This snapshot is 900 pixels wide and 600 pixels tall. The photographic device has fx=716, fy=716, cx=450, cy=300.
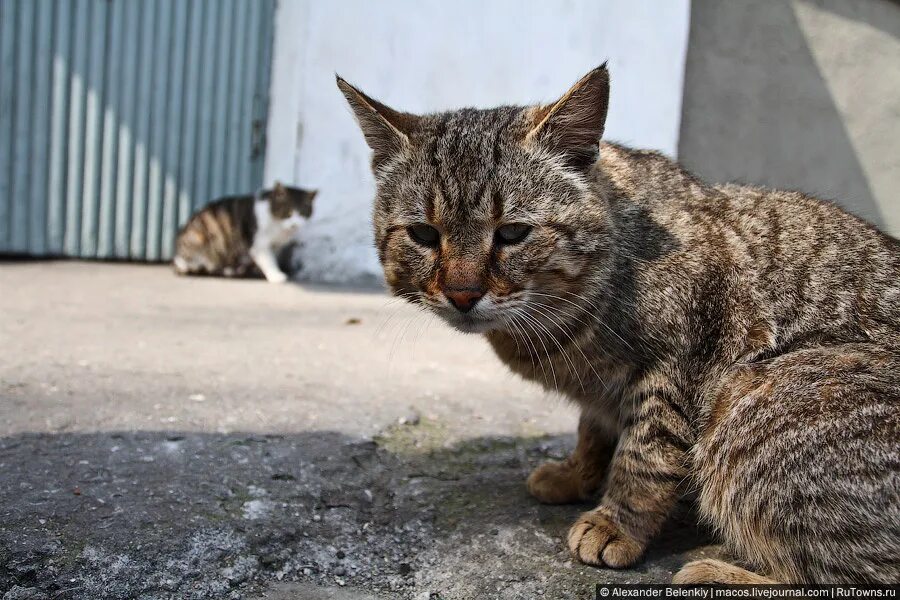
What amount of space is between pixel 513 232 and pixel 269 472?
3.41 ft

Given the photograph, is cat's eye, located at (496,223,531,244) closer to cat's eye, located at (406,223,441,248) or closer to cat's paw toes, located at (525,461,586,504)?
cat's eye, located at (406,223,441,248)

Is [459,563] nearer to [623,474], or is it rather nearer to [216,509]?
[623,474]

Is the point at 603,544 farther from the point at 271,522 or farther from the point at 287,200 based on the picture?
the point at 287,200

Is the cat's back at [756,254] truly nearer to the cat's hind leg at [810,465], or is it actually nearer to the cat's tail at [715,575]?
the cat's hind leg at [810,465]

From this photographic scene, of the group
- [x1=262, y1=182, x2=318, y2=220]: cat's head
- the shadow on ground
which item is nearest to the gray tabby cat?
the shadow on ground

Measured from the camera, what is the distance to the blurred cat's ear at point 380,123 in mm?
2182

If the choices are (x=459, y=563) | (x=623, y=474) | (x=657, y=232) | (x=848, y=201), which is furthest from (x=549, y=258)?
(x=848, y=201)

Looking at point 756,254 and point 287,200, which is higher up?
point 756,254

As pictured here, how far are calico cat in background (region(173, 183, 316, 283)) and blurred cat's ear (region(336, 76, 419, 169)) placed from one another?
13.9ft

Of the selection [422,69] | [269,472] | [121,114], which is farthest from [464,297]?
[121,114]

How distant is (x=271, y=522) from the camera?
191 centimetres

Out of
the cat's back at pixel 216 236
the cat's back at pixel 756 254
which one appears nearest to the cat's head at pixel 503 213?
the cat's back at pixel 756 254

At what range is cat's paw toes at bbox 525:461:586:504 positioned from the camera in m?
2.25

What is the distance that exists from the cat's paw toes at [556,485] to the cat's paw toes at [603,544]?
248 millimetres
